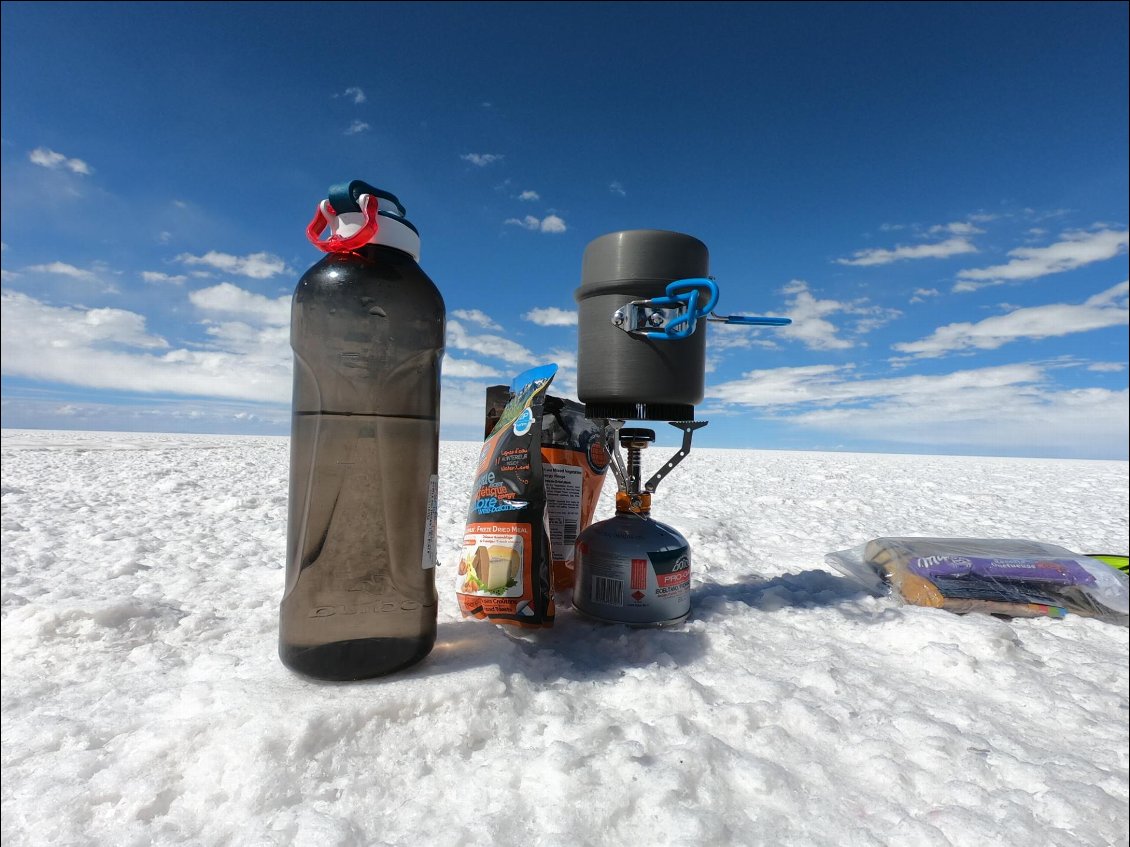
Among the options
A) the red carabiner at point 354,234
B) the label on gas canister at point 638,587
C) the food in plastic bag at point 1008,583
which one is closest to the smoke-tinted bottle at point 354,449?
the red carabiner at point 354,234

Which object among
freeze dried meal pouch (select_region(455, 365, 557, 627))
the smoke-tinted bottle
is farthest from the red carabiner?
freeze dried meal pouch (select_region(455, 365, 557, 627))

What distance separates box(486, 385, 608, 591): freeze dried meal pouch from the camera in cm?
151

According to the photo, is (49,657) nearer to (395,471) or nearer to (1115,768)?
(395,471)

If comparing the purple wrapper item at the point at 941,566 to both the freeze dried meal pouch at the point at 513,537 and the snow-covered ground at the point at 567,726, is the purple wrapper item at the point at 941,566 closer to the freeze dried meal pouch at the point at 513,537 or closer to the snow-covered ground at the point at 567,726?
the snow-covered ground at the point at 567,726

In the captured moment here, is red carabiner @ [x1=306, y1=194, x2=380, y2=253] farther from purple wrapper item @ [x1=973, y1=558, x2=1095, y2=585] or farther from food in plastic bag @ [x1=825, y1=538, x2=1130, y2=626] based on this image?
purple wrapper item @ [x1=973, y1=558, x2=1095, y2=585]

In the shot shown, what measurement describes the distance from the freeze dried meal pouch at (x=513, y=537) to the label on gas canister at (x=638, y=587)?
13 centimetres

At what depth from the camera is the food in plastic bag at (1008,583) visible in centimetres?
147

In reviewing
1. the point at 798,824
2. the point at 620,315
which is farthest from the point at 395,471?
the point at 798,824

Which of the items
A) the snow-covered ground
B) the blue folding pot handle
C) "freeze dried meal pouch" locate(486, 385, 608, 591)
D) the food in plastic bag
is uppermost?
the blue folding pot handle

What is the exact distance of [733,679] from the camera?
3.42 ft

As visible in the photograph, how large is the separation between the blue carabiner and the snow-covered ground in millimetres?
665

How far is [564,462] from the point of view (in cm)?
152

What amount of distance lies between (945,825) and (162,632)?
1440mm

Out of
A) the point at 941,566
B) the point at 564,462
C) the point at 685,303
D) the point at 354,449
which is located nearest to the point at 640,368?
the point at 685,303
